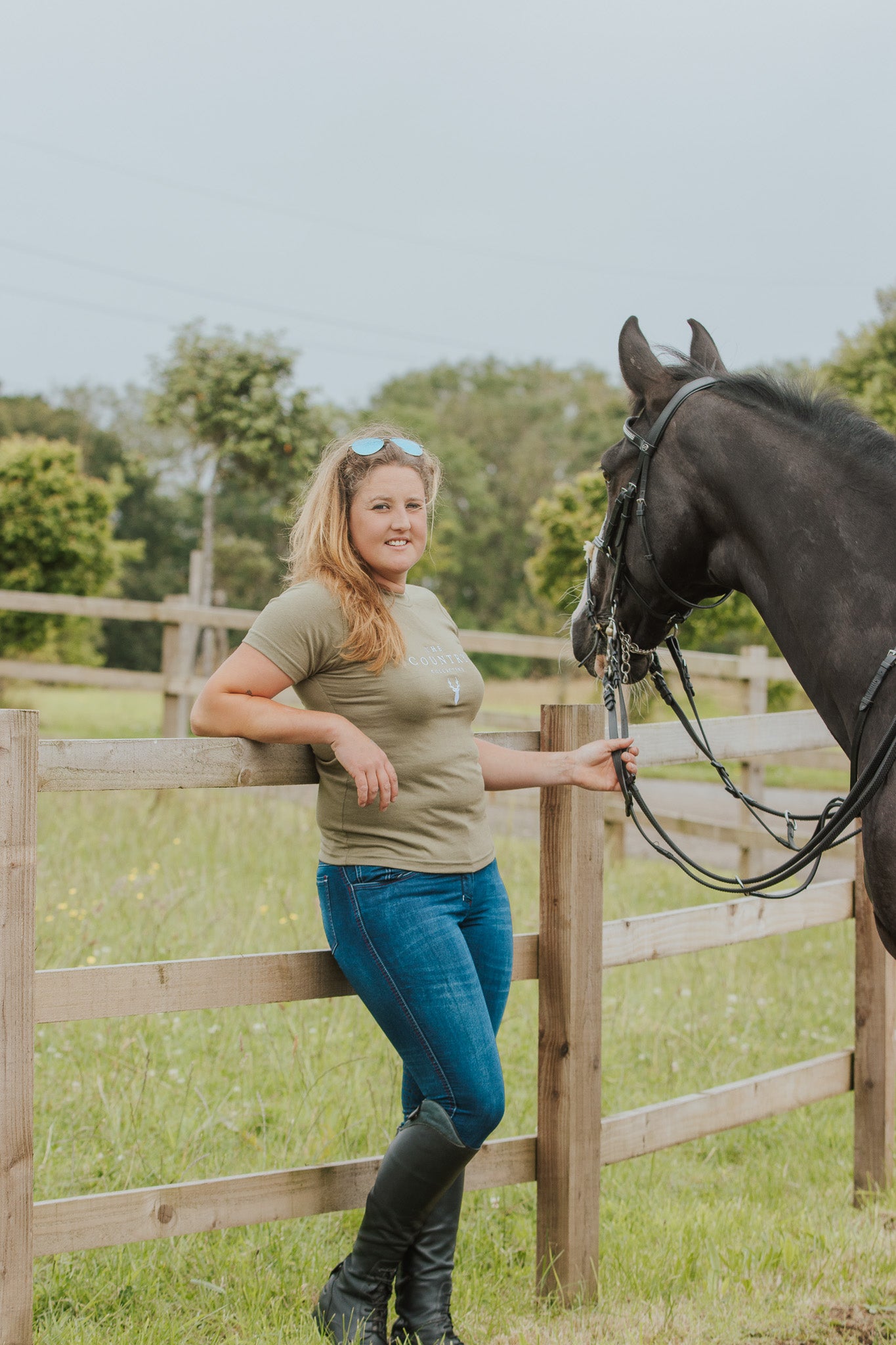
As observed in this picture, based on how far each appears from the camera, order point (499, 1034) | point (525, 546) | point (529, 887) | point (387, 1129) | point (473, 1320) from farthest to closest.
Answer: point (525, 546)
point (529, 887)
point (499, 1034)
point (387, 1129)
point (473, 1320)

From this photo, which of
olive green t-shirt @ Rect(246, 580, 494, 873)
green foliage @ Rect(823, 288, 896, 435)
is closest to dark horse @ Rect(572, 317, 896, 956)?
olive green t-shirt @ Rect(246, 580, 494, 873)

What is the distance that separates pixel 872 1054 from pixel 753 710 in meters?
3.89

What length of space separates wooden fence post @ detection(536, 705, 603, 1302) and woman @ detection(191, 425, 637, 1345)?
0.42 metres

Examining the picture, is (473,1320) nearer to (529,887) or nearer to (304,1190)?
(304,1190)

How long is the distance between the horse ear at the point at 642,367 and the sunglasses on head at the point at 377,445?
58 centimetres

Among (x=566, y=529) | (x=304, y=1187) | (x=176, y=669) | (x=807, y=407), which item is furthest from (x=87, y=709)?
(x=807, y=407)

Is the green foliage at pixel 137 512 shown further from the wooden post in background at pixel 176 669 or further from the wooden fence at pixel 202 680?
the wooden post in background at pixel 176 669

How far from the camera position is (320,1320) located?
2.41m

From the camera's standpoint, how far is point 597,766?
260 centimetres

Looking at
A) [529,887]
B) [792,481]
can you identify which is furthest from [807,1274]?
[529,887]

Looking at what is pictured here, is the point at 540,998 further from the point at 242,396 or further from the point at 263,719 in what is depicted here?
the point at 242,396

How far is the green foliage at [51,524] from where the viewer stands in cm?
1622

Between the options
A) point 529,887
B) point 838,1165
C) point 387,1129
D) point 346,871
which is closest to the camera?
point 346,871

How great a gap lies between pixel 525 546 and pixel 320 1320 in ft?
125
